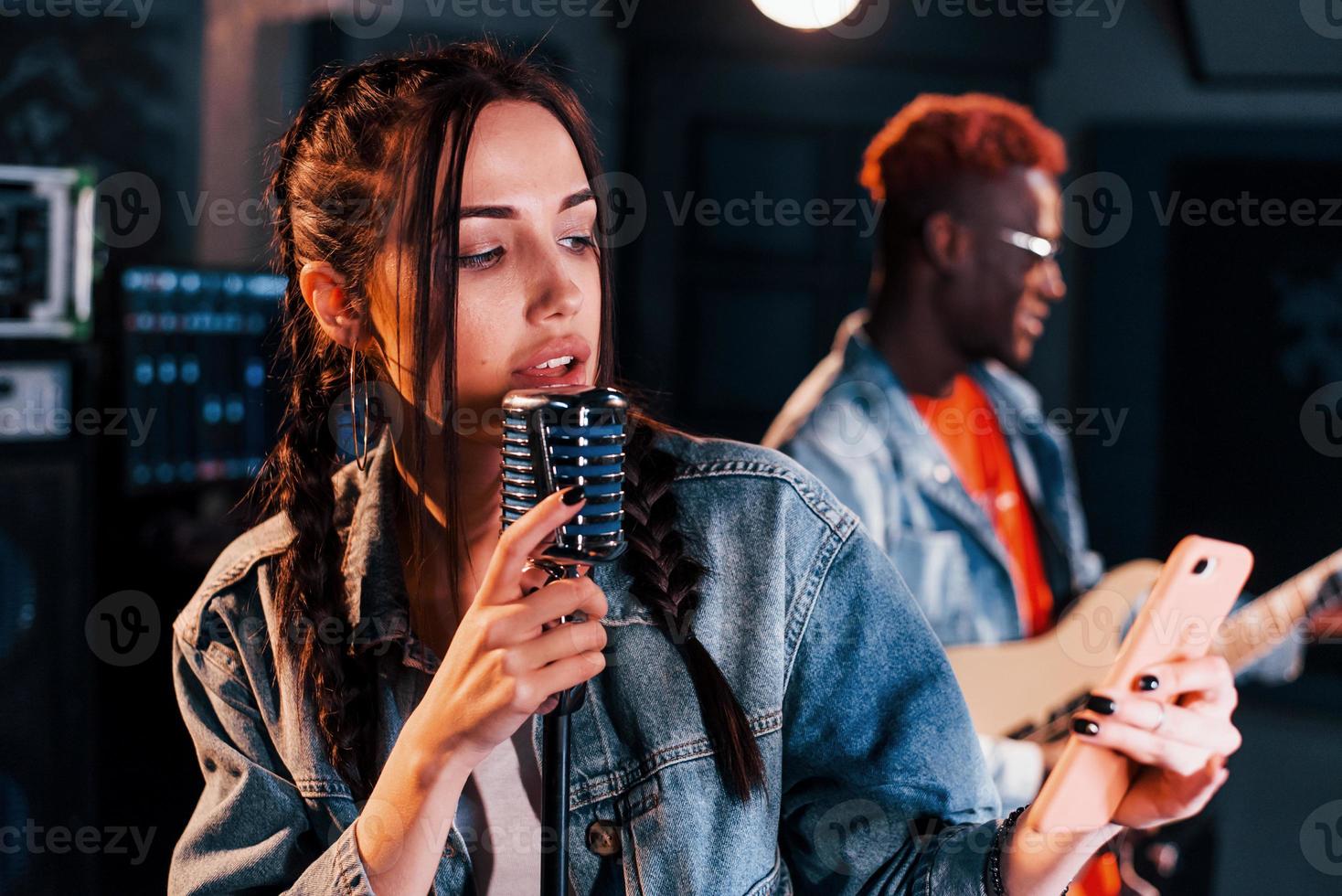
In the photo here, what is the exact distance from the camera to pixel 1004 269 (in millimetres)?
2523

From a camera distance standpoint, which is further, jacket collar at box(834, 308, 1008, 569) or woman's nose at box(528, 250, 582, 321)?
jacket collar at box(834, 308, 1008, 569)

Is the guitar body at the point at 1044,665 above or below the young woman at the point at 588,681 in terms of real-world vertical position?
below

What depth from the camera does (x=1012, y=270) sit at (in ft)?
8.29

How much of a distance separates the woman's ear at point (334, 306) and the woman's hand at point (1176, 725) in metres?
0.80

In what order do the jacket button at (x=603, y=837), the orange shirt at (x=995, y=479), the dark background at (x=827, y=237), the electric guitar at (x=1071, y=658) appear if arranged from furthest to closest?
the dark background at (x=827, y=237) → the orange shirt at (x=995, y=479) → the electric guitar at (x=1071, y=658) → the jacket button at (x=603, y=837)

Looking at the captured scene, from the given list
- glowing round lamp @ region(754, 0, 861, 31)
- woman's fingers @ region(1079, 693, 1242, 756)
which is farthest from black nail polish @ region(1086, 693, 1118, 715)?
glowing round lamp @ region(754, 0, 861, 31)

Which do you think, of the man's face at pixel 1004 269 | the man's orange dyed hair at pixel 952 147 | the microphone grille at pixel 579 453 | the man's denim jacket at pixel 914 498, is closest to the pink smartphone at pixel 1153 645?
the microphone grille at pixel 579 453

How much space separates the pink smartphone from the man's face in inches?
57.6

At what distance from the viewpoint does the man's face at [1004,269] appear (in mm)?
2518

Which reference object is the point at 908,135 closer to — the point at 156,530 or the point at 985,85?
the point at 985,85

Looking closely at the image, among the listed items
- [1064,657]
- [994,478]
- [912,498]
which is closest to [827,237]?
[994,478]

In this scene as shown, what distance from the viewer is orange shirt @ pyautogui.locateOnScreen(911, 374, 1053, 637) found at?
2447 millimetres

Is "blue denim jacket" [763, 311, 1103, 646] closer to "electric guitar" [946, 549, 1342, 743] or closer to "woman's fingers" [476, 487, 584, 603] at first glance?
"electric guitar" [946, 549, 1342, 743]

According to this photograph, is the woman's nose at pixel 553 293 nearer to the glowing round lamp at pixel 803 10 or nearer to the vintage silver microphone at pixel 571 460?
the vintage silver microphone at pixel 571 460
